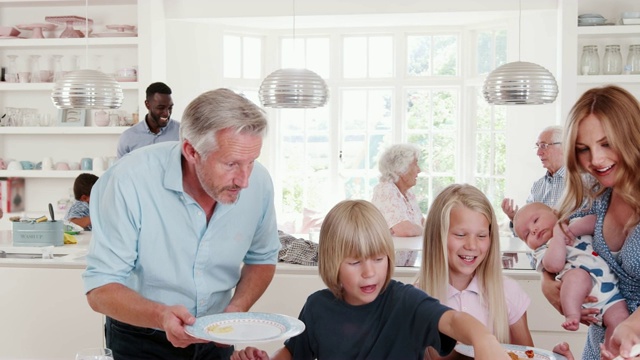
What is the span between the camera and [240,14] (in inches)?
277

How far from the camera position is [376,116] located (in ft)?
27.0

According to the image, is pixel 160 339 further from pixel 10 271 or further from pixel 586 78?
pixel 586 78

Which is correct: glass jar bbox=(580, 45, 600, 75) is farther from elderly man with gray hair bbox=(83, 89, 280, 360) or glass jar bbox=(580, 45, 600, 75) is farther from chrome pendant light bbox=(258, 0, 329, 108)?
elderly man with gray hair bbox=(83, 89, 280, 360)

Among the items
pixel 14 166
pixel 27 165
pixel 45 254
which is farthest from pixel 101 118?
pixel 45 254

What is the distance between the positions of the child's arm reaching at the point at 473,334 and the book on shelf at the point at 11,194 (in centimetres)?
621

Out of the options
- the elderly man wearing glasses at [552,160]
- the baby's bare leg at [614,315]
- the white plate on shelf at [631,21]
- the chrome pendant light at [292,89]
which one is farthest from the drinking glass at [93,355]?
the white plate on shelf at [631,21]

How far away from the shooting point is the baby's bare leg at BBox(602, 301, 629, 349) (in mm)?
2137

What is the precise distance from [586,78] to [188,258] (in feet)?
16.4

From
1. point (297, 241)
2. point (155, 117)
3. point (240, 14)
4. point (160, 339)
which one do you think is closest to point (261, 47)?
point (240, 14)

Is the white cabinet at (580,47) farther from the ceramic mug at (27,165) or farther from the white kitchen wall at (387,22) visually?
the ceramic mug at (27,165)

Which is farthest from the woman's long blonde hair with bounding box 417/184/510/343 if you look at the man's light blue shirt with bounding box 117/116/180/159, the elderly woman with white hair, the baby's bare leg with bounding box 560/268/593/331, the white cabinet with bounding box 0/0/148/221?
the white cabinet with bounding box 0/0/148/221

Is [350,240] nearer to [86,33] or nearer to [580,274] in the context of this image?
[580,274]

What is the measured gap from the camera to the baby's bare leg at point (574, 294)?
7.36 feet

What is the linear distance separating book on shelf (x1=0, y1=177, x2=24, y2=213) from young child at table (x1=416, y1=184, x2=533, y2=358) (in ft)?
19.0
